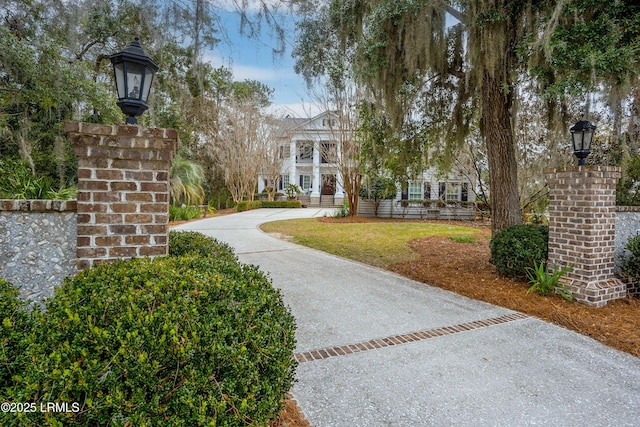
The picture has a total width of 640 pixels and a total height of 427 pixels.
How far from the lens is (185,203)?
15.4 m

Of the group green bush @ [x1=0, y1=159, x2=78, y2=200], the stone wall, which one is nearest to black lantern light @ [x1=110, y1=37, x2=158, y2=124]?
the stone wall

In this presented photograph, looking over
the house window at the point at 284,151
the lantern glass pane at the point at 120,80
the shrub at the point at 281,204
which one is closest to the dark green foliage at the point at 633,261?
the lantern glass pane at the point at 120,80

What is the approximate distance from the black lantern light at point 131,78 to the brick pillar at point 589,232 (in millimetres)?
4653

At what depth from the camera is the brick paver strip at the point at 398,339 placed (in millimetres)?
2623

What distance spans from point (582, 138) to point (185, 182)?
1434 centimetres

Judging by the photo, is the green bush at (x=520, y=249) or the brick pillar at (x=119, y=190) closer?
the brick pillar at (x=119, y=190)

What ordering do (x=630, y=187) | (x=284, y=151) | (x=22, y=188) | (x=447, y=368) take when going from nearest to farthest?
(x=447, y=368) → (x=22, y=188) → (x=630, y=187) → (x=284, y=151)

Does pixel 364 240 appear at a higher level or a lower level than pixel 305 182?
lower

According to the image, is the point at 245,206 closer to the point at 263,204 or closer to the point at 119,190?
the point at 263,204

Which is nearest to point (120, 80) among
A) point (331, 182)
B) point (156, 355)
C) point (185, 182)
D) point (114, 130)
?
point (114, 130)

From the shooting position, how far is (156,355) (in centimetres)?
122

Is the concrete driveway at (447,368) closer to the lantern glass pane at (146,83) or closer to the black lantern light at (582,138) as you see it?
the black lantern light at (582,138)

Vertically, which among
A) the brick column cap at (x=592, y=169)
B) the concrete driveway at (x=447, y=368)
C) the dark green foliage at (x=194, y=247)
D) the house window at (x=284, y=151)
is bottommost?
the concrete driveway at (x=447, y=368)

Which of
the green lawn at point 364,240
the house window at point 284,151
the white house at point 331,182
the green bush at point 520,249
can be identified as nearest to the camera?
the green bush at point 520,249
